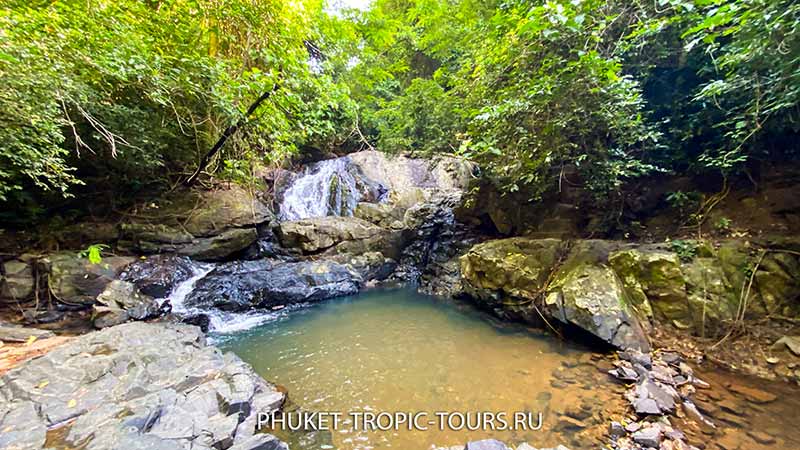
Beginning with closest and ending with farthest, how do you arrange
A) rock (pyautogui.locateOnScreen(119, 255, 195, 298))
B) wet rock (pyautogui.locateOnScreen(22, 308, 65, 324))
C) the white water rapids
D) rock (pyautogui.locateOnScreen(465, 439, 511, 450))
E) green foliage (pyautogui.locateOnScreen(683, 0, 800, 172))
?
rock (pyautogui.locateOnScreen(465, 439, 511, 450)) < green foliage (pyautogui.locateOnScreen(683, 0, 800, 172)) < wet rock (pyautogui.locateOnScreen(22, 308, 65, 324)) < rock (pyautogui.locateOnScreen(119, 255, 195, 298)) < the white water rapids

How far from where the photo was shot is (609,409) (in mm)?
2945

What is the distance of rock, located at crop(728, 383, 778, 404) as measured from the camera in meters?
2.89

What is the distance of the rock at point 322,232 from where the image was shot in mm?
8898

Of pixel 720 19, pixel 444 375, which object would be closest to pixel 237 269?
pixel 444 375

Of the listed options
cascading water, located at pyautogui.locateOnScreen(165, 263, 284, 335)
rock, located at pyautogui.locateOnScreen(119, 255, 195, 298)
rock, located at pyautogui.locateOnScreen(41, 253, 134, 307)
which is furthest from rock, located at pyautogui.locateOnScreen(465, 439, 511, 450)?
rock, located at pyautogui.locateOnScreen(41, 253, 134, 307)

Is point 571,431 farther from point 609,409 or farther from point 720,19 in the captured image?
point 720,19

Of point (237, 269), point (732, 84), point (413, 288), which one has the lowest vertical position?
point (413, 288)

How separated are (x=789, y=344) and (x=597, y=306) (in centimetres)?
176

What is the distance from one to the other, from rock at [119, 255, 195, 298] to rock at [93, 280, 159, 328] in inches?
11.7

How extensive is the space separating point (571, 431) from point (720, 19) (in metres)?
3.77

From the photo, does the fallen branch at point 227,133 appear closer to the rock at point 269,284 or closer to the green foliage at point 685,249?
the rock at point 269,284

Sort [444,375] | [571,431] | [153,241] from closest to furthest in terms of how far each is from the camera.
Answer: [571,431] < [444,375] < [153,241]

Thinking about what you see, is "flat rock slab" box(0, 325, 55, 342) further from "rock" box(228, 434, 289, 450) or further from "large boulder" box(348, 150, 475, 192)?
"large boulder" box(348, 150, 475, 192)

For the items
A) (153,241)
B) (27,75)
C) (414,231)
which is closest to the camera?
(27,75)
